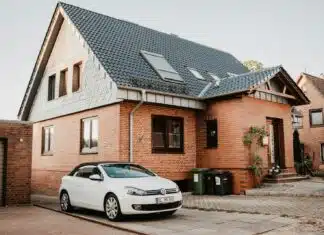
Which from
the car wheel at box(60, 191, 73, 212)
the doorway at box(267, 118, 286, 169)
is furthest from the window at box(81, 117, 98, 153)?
the doorway at box(267, 118, 286, 169)

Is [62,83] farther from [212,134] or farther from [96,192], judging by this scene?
[96,192]

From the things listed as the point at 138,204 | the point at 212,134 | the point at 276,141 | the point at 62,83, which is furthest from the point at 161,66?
the point at 138,204

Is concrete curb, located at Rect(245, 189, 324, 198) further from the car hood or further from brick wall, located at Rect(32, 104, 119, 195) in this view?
the car hood

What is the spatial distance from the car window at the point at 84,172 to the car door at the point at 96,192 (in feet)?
0.81

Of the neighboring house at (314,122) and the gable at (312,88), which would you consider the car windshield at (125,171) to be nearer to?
the neighboring house at (314,122)

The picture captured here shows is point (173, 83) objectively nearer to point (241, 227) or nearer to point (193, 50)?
point (193, 50)

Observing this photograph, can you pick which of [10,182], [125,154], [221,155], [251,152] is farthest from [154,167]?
[10,182]

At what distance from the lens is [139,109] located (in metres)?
14.8

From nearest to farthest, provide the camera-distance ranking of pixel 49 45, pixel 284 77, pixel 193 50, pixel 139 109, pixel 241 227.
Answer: pixel 241 227 → pixel 139 109 → pixel 284 77 → pixel 49 45 → pixel 193 50

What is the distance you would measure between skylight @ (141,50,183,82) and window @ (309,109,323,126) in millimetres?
19337

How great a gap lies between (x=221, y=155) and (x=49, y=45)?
428 inches

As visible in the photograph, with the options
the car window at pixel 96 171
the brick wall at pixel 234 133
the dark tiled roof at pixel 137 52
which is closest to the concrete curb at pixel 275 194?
the brick wall at pixel 234 133

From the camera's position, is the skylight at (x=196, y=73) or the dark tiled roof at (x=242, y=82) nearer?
the dark tiled roof at (x=242, y=82)

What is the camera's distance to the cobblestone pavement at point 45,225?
8.09 metres
